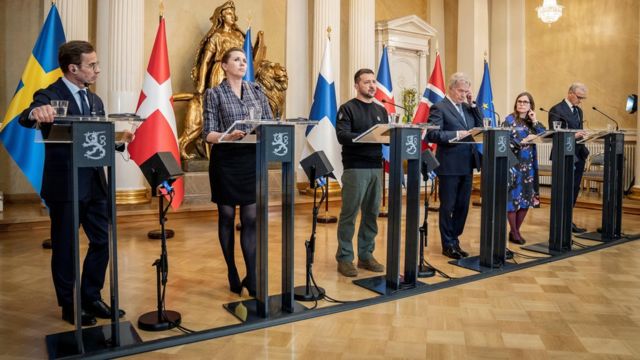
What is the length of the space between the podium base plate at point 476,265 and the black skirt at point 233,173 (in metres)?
1.91

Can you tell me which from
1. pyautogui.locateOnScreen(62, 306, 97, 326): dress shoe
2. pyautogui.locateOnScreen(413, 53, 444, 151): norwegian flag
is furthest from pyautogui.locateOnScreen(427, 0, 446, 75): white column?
pyautogui.locateOnScreen(62, 306, 97, 326): dress shoe

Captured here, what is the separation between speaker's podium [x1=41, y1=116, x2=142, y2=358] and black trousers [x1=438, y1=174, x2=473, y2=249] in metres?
2.74

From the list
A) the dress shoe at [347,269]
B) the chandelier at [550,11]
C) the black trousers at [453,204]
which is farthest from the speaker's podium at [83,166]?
the chandelier at [550,11]

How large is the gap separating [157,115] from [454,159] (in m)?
2.83

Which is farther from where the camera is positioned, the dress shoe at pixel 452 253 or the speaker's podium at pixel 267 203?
the dress shoe at pixel 452 253

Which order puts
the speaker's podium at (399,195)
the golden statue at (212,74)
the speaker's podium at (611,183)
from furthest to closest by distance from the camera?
1. the golden statue at (212,74)
2. the speaker's podium at (611,183)
3. the speaker's podium at (399,195)

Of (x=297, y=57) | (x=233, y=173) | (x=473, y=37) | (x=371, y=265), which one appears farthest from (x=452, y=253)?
(x=473, y=37)

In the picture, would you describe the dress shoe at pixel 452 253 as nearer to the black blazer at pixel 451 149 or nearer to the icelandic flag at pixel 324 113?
the black blazer at pixel 451 149

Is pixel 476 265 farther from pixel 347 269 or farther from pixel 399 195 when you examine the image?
pixel 399 195

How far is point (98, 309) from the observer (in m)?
3.02

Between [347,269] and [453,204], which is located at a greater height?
[453,204]

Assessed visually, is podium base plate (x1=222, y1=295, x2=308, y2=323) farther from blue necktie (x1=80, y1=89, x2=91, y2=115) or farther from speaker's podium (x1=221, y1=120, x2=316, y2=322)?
blue necktie (x1=80, y1=89, x2=91, y2=115)

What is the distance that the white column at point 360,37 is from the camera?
8.55 metres

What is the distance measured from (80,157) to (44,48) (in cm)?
285
